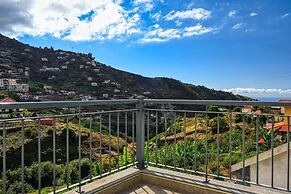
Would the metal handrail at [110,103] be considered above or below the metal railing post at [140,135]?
above

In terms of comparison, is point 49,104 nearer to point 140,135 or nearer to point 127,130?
point 127,130

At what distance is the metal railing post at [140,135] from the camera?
12.3 ft

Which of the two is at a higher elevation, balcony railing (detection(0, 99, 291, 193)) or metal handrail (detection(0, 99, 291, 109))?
metal handrail (detection(0, 99, 291, 109))

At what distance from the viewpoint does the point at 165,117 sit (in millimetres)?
3605

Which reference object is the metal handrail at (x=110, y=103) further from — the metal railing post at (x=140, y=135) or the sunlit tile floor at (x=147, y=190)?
the sunlit tile floor at (x=147, y=190)

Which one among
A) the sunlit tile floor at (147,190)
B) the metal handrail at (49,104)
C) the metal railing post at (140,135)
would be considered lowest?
the sunlit tile floor at (147,190)

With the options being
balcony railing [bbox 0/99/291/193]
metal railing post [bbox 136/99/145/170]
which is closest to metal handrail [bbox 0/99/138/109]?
balcony railing [bbox 0/99/291/193]

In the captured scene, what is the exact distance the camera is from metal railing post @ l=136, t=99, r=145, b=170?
3762mm

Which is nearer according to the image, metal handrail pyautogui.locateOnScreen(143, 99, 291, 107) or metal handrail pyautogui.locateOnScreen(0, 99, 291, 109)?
metal handrail pyautogui.locateOnScreen(0, 99, 291, 109)

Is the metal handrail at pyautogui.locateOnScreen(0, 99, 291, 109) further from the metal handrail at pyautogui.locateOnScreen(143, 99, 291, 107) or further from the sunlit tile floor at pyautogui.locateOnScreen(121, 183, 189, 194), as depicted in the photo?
the sunlit tile floor at pyautogui.locateOnScreen(121, 183, 189, 194)

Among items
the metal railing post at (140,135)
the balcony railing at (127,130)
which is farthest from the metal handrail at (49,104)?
the metal railing post at (140,135)

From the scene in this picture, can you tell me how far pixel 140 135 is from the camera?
3822 millimetres

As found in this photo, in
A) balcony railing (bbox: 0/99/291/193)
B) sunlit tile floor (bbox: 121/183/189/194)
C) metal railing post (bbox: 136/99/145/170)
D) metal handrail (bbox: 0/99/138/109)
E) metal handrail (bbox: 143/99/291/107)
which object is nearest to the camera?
metal handrail (bbox: 0/99/138/109)

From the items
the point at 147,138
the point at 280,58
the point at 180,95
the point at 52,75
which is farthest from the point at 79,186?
the point at 52,75
